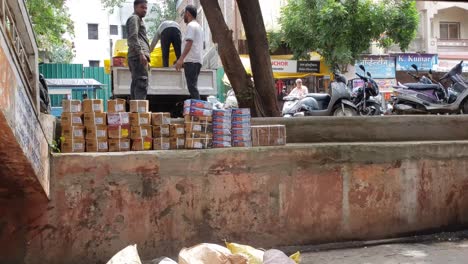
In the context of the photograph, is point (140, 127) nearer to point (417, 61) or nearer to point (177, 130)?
point (177, 130)

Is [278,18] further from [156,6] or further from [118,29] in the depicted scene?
[118,29]

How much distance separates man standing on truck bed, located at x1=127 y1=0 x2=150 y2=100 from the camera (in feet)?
21.1

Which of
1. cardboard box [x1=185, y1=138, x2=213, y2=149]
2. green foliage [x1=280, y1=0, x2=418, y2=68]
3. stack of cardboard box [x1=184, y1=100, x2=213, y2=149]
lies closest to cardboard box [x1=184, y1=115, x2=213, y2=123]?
stack of cardboard box [x1=184, y1=100, x2=213, y2=149]

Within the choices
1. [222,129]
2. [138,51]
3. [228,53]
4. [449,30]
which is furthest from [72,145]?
[449,30]

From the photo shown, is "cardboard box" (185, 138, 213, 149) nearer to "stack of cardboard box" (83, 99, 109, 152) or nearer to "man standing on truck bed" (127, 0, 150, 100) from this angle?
"stack of cardboard box" (83, 99, 109, 152)

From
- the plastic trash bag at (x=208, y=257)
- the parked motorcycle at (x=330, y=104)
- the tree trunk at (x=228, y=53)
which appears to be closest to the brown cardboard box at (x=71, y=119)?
the plastic trash bag at (x=208, y=257)

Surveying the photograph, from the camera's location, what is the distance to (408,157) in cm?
525

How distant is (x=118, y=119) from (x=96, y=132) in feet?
0.76

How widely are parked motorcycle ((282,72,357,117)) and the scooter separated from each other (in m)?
0.97

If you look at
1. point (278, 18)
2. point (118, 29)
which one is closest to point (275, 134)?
point (278, 18)

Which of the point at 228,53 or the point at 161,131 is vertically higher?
the point at 228,53

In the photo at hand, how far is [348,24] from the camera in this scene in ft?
59.6

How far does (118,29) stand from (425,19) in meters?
27.0

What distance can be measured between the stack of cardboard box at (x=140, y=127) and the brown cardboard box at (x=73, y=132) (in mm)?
455
